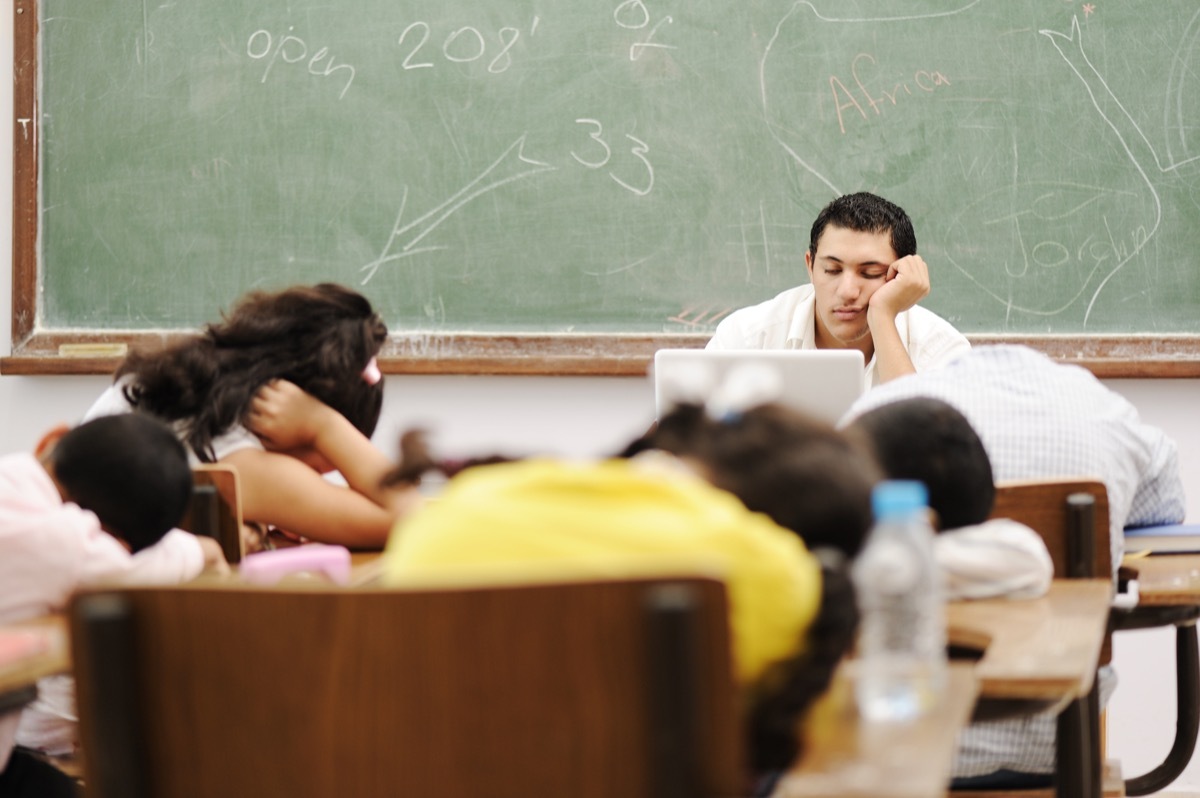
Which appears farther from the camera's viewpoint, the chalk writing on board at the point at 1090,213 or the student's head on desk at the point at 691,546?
the chalk writing on board at the point at 1090,213

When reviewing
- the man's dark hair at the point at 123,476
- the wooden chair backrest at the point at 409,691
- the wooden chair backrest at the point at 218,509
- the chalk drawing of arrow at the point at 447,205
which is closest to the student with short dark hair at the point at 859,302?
the chalk drawing of arrow at the point at 447,205

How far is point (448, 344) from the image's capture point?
11.7 ft

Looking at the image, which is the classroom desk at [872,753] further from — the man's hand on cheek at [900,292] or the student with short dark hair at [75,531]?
the man's hand on cheek at [900,292]

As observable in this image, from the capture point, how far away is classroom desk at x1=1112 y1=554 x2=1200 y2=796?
169 cm

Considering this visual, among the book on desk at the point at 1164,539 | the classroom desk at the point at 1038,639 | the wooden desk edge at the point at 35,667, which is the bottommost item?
the book on desk at the point at 1164,539

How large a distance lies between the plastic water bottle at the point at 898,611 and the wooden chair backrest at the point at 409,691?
26 cm

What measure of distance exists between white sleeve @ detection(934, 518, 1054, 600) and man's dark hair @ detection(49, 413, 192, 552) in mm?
907

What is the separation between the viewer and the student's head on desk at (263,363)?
2.35m

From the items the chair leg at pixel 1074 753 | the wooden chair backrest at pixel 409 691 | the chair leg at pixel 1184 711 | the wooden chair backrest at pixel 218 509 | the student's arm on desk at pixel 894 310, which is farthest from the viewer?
the student's arm on desk at pixel 894 310

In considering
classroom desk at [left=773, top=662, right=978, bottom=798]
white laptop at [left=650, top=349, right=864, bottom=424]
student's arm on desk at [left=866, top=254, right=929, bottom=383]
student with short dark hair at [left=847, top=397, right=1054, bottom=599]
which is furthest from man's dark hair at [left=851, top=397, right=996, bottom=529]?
student's arm on desk at [left=866, top=254, right=929, bottom=383]

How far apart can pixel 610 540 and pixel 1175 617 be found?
1.17m

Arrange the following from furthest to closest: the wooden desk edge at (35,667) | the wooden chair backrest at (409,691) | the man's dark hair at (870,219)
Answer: the man's dark hair at (870,219) < the wooden desk edge at (35,667) < the wooden chair backrest at (409,691)

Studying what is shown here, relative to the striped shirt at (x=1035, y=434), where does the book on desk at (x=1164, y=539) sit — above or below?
below

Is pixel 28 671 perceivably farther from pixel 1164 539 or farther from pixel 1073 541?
pixel 1164 539
